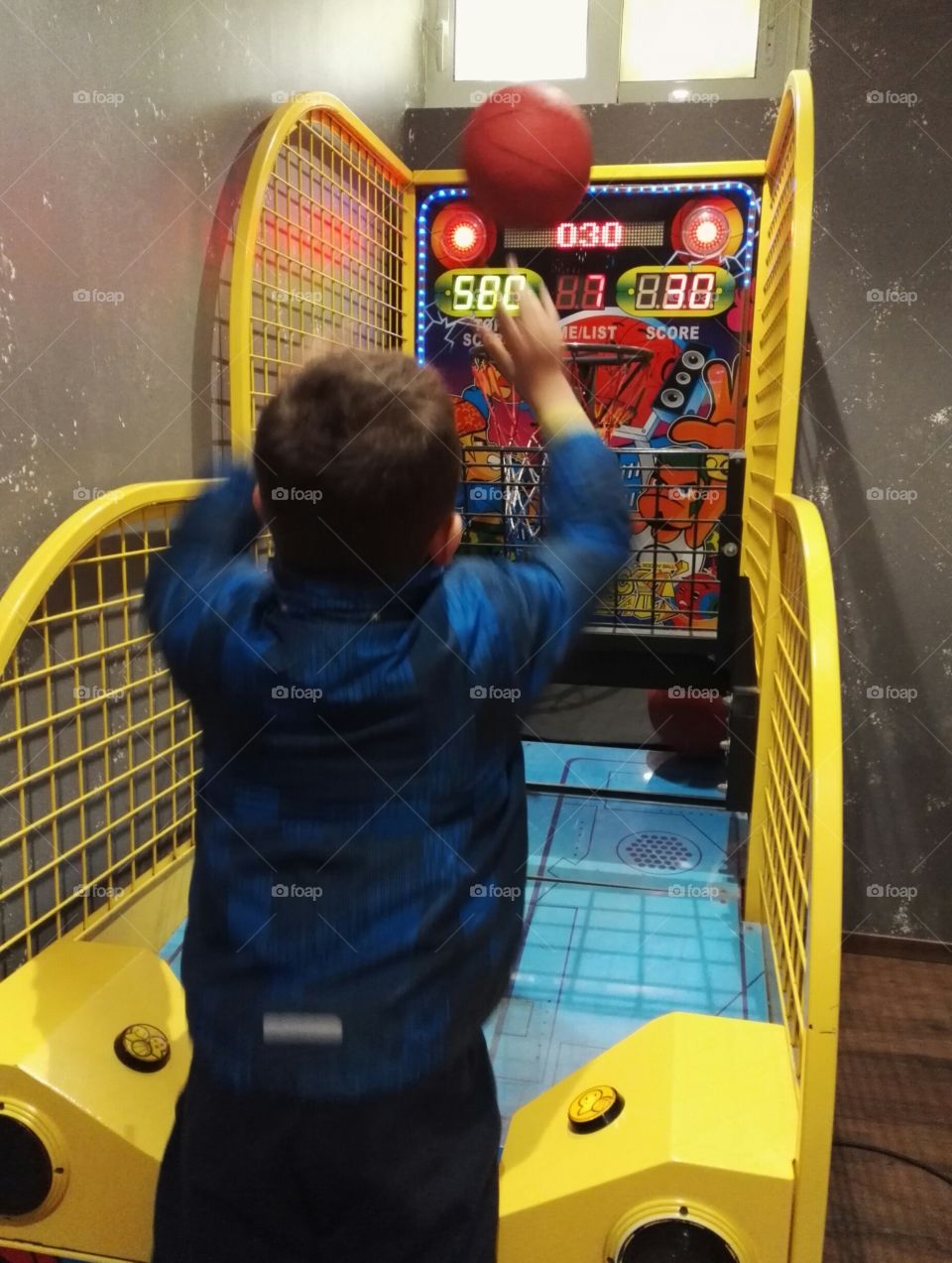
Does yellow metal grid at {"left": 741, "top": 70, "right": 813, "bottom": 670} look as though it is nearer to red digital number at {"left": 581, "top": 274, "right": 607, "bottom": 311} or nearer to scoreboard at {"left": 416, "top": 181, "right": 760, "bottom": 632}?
scoreboard at {"left": 416, "top": 181, "right": 760, "bottom": 632}

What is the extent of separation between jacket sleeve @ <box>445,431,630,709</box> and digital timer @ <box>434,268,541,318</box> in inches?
88.3

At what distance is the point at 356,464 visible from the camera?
0.84 m

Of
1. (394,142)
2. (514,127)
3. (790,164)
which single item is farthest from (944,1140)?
(394,142)

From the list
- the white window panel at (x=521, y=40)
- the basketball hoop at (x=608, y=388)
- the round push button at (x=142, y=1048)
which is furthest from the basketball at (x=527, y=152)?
the round push button at (x=142, y=1048)

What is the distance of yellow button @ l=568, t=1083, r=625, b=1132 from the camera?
1.20 meters

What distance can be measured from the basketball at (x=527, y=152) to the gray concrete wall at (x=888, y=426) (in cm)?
62

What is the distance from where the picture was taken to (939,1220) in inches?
65.2

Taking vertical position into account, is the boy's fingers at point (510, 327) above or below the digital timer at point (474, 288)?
below

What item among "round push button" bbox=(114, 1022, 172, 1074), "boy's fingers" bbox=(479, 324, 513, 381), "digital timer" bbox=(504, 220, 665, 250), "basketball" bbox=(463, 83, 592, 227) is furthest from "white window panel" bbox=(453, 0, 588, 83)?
"round push button" bbox=(114, 1022, 172, 1074)

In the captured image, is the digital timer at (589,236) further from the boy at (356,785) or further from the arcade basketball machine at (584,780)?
the boy at (356,785)

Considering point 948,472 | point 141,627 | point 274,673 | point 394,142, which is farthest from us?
point 394,142

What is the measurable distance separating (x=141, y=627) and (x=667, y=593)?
1.82 meters

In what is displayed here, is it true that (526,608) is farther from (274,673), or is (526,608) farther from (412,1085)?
(412,1085)

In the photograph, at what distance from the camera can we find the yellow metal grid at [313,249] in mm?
1942
